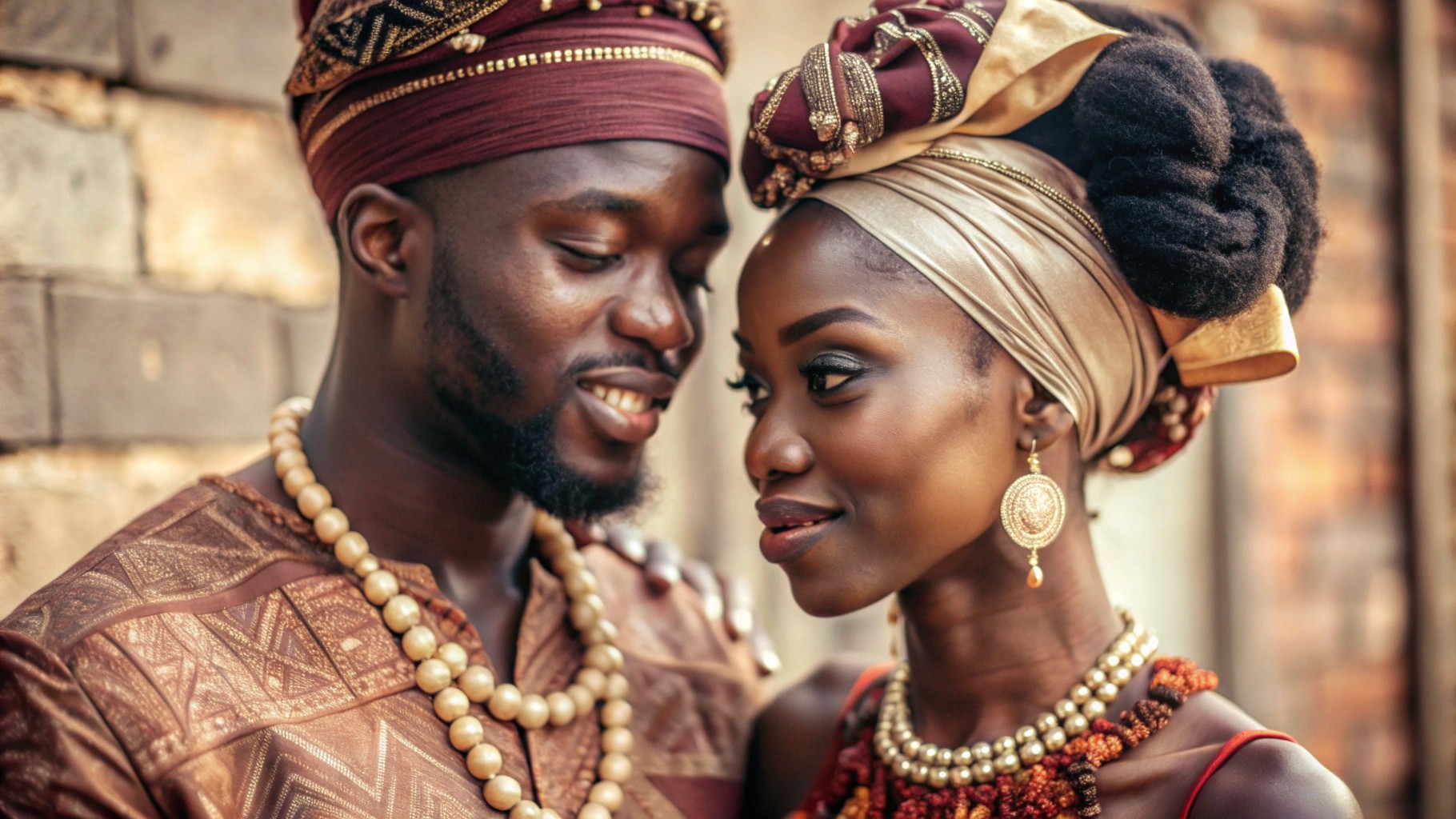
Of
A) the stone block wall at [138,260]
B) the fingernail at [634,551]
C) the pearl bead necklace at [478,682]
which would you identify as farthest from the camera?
the fingernail at [634,551]

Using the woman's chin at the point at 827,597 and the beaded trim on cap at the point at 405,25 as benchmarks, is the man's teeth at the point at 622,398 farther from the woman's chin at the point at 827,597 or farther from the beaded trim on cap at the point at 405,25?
the beaded trim on cap at the point at 405,25

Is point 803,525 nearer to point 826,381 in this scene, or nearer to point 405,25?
point 826,381

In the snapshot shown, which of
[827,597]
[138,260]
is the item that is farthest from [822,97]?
[138,260]

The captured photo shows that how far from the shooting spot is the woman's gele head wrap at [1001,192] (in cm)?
212

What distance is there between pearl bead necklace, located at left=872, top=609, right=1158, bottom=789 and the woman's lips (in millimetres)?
461

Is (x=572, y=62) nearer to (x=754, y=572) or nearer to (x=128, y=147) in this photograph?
(x=128, y=147)

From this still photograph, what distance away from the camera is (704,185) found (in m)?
2.63

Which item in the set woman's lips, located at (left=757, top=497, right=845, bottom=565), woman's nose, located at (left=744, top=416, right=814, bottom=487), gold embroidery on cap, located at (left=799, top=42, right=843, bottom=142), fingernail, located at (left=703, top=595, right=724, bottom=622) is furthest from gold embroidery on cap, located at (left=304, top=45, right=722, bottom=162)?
fingernail, located at (left=703, top=595, right=724, bottom=622)

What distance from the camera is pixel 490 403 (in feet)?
8.24

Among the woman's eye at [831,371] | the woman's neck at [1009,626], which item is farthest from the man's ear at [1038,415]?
the woman's eye at [831,371]

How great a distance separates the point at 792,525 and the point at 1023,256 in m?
0.61

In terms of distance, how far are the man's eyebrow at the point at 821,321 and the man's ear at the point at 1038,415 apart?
287 mm

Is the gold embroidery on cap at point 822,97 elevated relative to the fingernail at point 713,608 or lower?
elevated

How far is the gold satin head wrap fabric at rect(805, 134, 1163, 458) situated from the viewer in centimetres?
212
